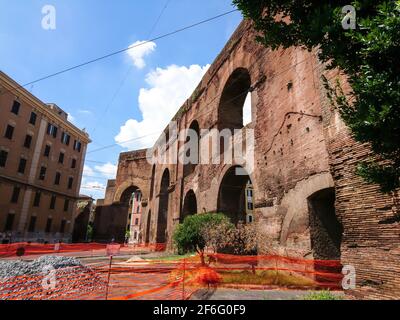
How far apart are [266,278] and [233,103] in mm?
9006

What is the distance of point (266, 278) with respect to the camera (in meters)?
6.92

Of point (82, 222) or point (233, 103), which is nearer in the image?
point (233, 103)

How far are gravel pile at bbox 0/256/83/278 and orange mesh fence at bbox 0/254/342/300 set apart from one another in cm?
31

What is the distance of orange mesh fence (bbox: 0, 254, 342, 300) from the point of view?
5.48m

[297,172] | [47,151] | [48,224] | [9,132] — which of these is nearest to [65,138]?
[47,151]

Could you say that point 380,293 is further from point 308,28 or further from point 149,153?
point 149,153

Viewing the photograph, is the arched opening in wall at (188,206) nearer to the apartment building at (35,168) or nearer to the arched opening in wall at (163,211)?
the arched opening in wall at (163,211)

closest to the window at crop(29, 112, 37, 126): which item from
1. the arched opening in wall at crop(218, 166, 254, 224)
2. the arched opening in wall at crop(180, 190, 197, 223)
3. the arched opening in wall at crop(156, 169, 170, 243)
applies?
the arched opening in wall at crop(156, 169, 170, 243)

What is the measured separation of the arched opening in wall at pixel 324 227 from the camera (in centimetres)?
641

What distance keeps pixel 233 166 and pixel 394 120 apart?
8.52 m

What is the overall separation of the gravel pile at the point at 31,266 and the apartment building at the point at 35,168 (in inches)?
691

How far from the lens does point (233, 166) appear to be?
1121cm

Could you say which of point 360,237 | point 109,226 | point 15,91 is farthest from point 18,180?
point 360,237

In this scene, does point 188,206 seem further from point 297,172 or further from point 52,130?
point 52,130
